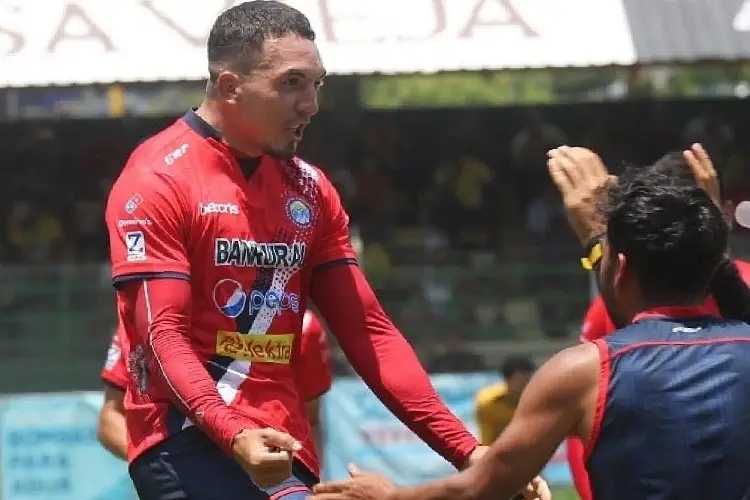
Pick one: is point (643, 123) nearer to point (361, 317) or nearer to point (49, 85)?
point (49, 85)

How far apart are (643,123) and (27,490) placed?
273 inches

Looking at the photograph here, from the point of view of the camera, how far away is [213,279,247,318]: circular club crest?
12.1ft

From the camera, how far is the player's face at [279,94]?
12.1ft

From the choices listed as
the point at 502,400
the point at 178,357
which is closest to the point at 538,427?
the point at 178,357

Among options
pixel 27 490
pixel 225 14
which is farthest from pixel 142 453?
pixel 27 490

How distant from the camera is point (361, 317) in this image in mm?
3986

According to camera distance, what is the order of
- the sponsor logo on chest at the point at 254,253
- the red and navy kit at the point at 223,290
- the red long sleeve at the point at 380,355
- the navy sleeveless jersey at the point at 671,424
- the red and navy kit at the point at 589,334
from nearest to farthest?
the navy sleeveless jersey at the point at 671,424
the red and navy kit at the point at 223,290
the sponsor logo on chest at the point at 254,253
the red long sleeve at the point at 380,355
the red and navy kit at the point at 589,334

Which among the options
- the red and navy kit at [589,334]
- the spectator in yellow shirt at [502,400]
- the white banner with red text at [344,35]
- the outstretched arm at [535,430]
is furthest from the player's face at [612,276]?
the white banner with red text at [344,35]

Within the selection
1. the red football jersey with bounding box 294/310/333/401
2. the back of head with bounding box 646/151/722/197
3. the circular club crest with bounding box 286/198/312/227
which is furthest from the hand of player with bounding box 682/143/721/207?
the red football jersey with bounding box 294/310/333/401

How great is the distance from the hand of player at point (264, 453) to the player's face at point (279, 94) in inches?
30.0

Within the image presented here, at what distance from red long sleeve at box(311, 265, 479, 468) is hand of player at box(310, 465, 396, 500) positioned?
0.46 m

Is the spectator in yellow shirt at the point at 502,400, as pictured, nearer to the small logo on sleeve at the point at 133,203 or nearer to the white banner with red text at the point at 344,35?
the white banner with red text at the point at 344,35

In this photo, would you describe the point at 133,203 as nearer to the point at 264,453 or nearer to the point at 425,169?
the point at 264,453

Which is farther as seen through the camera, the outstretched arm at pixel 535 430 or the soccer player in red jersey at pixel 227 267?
the soccer player in red jersey at pixel 227 267
